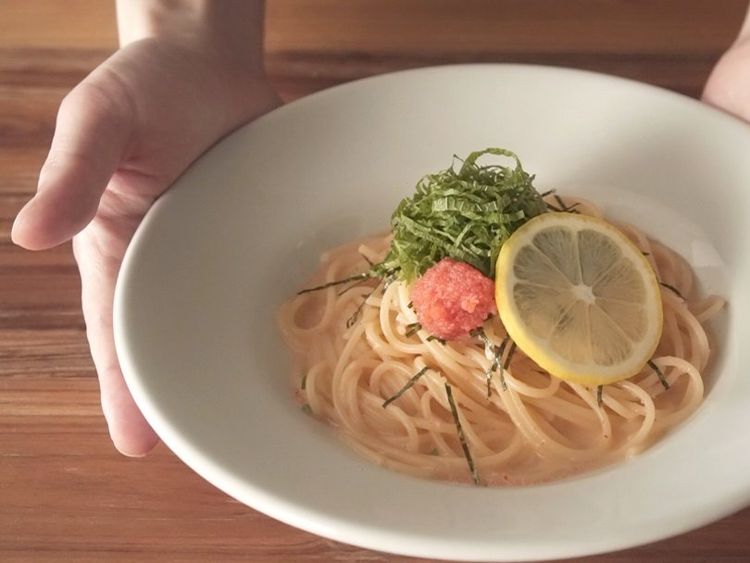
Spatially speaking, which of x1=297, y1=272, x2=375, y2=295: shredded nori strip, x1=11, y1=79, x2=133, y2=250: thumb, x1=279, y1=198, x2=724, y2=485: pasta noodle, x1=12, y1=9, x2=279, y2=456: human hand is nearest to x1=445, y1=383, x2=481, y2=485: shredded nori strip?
x1=279, y1=198, x2=724, y2=485: pasta noodle

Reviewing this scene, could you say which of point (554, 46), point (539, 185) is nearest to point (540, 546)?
point (539, 185)

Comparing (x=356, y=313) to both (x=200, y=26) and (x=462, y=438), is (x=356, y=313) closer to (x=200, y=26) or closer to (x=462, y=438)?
(x=462, y=438)

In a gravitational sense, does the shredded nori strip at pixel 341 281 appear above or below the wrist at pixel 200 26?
below

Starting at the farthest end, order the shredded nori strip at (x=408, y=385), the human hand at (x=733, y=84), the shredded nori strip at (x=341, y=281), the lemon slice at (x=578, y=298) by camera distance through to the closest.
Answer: the human hand at (x=733, y=84) → the shredded nori strip at (x=341, y=281) → the shredded nori strip at (x=408, y=385) → the lemon slice at (x=578, y=298)

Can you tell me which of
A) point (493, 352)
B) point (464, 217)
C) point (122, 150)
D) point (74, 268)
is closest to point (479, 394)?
point (493, 352)

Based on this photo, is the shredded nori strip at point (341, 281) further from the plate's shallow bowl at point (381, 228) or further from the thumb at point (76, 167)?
the thumb at point (76, 167)

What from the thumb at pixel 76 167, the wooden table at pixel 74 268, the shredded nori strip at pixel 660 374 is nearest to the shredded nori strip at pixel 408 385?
the wooden table at pixel 74 268
